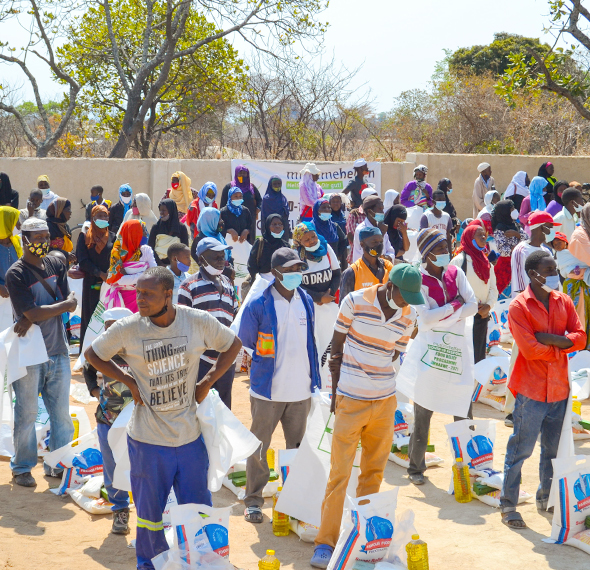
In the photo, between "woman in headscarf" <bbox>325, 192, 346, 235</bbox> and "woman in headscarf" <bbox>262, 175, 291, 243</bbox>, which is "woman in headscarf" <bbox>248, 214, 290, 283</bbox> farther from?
"woman in headscarf" <bbox>262, 175, 291, 243</bbox>

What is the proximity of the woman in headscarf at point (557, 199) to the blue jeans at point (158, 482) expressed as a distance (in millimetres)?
8275

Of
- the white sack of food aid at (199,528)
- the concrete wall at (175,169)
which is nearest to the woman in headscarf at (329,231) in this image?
the white sack of food aid at (199,528)

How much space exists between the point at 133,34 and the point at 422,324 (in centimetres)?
2036

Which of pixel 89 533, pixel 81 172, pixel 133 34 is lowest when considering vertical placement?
pixel 89 533

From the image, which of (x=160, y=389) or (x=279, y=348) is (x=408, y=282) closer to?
(x=279, y=348)

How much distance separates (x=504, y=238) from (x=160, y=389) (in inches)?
270

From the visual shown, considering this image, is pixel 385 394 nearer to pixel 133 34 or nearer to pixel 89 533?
pixel 89 533

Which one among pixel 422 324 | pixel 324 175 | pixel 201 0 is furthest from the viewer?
pixel 201 0

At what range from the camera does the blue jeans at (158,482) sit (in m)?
4.15

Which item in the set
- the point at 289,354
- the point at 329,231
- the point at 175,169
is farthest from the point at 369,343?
the point at 175,169

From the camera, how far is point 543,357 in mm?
5176

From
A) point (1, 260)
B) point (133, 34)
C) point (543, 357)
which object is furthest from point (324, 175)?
point (543, 357)

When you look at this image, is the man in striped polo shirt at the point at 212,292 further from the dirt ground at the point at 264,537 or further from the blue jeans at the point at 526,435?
the blue jeans at the point at 526,435

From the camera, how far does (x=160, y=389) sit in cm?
410
